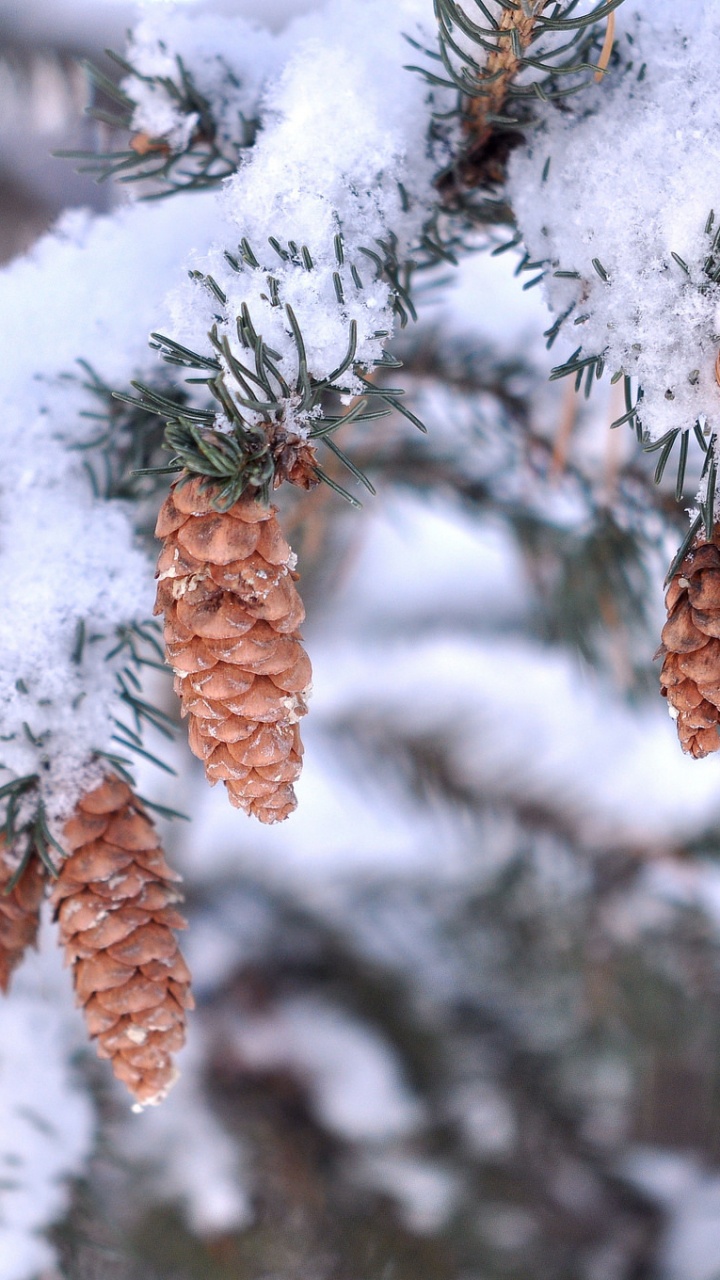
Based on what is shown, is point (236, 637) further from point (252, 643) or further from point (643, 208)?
point (643, 208)

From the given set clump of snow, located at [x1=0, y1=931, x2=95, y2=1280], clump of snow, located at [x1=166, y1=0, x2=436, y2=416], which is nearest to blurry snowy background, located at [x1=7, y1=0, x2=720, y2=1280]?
clump of snow, located at [x1=0, y1=931, x2=95, y2=1280]

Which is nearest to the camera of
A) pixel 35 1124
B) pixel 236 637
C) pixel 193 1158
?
pixel 236 637

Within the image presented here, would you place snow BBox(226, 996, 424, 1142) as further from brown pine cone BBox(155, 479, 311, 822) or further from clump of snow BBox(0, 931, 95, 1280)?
brown pine cone BBox(155, 479, 311, 822)

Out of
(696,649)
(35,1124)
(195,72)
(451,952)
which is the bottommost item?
(35,1124)

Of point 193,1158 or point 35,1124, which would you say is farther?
point 193,1158

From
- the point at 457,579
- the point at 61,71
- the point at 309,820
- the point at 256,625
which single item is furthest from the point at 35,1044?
the point at 61,71

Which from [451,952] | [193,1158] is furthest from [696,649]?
[193,1158]

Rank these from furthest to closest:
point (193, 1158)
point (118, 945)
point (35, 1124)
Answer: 1. point (193, 1158)
2. point (35, 1124)
3. point (118, 945)

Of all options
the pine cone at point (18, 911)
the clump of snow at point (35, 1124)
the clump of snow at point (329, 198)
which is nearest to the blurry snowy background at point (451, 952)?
the clump of snow at point (35, 1124)
